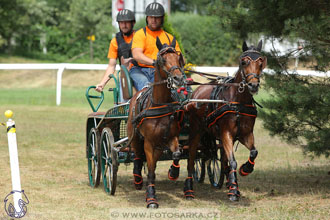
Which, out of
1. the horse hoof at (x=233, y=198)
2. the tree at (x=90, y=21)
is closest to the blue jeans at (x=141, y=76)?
the horse hoof at (x=233, y=198)

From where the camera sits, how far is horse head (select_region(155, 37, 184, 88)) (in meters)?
7.36

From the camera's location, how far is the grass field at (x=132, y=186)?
7.83 meters

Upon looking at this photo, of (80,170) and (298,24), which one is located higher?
(298,24)

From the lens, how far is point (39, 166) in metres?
12.2

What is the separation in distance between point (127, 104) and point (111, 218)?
2.01 meters

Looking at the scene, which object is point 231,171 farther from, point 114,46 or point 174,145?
point 114,46

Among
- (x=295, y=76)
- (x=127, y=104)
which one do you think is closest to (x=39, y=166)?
(x=127, y=104)

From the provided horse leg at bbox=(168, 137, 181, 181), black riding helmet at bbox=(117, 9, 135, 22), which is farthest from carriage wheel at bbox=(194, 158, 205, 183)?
black riding helmet at bbox=(117, 9, 135, 22)

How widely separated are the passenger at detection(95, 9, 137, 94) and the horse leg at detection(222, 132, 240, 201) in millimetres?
2110

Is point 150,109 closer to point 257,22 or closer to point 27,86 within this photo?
point 257,22

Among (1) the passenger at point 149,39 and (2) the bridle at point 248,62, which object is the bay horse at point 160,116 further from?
(2) the bridle at point 248,62

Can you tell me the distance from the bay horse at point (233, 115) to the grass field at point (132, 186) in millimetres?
552

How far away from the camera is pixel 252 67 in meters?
7.95

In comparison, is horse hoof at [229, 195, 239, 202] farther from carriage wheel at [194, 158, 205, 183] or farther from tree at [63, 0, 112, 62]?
tree at [63, 0, 112, 62]
